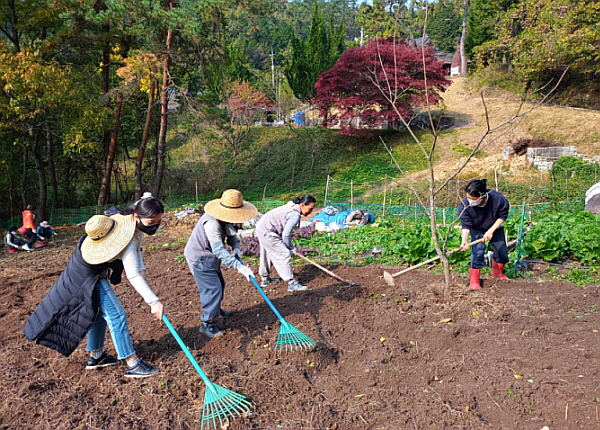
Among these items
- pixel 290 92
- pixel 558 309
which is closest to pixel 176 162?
pixel 290 92

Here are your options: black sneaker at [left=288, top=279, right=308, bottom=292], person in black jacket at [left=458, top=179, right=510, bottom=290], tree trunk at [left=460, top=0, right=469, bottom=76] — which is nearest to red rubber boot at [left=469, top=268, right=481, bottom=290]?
person in black jacket at [left=458, top=179, right=510, bottom=290]

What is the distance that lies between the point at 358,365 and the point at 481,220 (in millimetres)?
2643

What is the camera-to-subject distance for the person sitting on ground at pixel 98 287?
11.4ft

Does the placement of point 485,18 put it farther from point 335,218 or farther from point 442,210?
point 335,218

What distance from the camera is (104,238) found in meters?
3.48

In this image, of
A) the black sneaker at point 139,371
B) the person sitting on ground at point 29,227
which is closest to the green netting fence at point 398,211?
the person sitting on ground at point 29,227

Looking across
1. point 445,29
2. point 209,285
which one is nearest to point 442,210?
point 209,285

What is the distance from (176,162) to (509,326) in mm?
22782

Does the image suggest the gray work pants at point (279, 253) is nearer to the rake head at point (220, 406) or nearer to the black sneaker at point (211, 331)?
the black sneaker at point (211, 331)

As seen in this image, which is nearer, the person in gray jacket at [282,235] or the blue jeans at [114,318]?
the blue jeans at [114,318]

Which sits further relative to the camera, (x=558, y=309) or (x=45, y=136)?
(x=45, y=136)

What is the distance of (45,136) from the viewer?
15.1m

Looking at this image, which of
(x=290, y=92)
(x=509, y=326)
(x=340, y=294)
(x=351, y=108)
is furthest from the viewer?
(x=290, y=92)

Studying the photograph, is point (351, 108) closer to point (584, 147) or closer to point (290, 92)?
point (584, 147)
